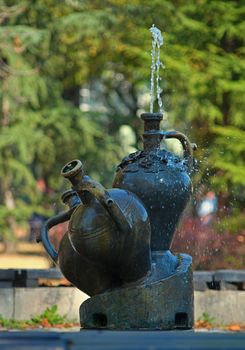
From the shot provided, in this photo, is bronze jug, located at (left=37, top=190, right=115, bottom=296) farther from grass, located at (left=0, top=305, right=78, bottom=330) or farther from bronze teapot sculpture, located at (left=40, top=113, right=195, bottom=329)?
grass, located at (left=0, top=305, right=78, bottom=330)

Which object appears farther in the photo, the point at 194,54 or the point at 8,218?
the point at 8,218

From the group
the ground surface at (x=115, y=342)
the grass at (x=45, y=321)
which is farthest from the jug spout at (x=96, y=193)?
the grass at (x=45, y=321)

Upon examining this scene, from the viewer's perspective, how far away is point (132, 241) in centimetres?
1003

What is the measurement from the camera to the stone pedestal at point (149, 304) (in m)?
10.3

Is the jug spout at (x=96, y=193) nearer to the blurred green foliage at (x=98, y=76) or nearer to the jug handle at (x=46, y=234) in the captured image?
the jug handle at (x=46, y=234)

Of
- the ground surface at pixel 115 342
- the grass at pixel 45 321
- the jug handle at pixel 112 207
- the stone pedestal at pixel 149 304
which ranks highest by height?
the jug handle at pixel 112 207

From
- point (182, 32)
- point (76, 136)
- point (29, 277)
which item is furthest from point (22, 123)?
point (29, 277)

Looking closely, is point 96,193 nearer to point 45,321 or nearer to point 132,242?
point 132,242

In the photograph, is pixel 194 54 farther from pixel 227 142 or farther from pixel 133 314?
pixel 133 314

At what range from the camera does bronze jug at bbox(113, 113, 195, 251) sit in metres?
10.6

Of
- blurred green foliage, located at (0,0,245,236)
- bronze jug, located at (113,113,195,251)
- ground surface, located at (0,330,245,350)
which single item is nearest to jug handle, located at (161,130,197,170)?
bronze jug, located at (113,113,195,251)

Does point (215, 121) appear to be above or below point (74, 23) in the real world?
below

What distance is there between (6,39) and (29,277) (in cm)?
1613

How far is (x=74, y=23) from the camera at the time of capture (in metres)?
30.2
